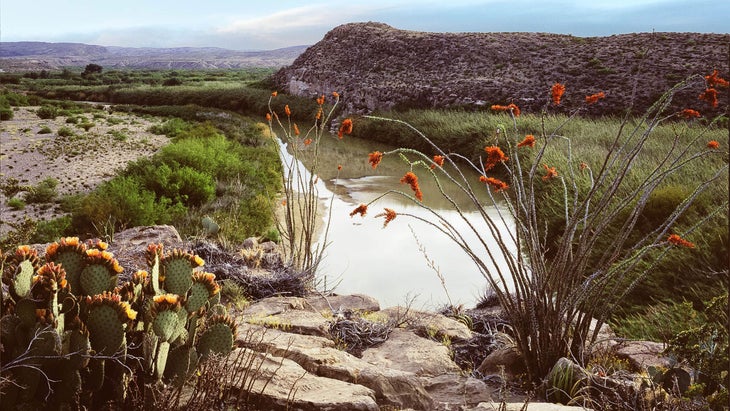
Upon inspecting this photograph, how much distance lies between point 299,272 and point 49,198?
6280 millimetres

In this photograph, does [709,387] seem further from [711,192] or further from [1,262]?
[711,192]

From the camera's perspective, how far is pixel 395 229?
1007cm

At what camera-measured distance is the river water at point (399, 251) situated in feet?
24.2

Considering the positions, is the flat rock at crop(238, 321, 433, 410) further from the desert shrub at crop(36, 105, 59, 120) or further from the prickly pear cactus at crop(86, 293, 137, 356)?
the desert shrub at crop(36, 105, 59, 120)

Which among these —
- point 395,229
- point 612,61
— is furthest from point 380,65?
point 395,229

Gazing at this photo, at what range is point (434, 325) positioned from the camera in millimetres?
5074

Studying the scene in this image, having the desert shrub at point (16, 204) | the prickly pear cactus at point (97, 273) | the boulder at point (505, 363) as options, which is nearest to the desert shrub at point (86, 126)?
the desert shrub at point (16, 204)

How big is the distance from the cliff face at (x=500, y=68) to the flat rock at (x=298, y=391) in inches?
841

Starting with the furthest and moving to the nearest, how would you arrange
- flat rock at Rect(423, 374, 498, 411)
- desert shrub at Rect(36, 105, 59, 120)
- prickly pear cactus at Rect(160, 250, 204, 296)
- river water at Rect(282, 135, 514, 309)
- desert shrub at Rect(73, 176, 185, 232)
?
desert shrub at Rect(36, 105, 59, 120) < desert shrub at Rect(73, 176, 185, 232) < river water at Rect(282, 135, 514, 309) < flat rock at Rect(423, 374, 498, 411) < prickly pear cactus at Rect(160, 250, 204, 296)

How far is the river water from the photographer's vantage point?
24.2ft

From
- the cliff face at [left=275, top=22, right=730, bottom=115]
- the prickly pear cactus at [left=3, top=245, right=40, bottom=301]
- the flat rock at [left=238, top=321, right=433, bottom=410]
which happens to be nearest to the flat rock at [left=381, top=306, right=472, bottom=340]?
the flat rock at [left=238, top=321, right=433, bottom=410]

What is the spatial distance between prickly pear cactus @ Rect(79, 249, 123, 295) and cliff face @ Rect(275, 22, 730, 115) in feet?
72.0

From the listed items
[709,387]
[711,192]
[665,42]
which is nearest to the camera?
[709,387]

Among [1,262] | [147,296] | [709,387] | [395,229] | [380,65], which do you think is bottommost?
[395,229]
